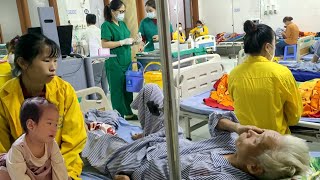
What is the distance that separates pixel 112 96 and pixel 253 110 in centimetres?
250

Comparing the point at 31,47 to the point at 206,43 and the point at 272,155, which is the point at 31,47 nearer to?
the point at 272,155

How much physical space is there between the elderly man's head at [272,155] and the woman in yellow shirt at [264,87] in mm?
546

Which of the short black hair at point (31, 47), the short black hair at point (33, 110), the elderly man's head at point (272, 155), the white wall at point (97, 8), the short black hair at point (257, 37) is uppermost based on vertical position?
the white wall at point (97, 8)

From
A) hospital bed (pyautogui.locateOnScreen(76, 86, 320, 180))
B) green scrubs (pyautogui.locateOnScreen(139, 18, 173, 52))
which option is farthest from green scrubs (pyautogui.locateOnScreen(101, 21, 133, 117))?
hospital bed (pyautogui.locateOnScreen(76, 86, 320, 180))

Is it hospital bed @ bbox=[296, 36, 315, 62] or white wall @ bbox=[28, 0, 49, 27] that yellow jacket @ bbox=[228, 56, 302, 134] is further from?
white wall @ bbox=[28, 0, 49, 27]

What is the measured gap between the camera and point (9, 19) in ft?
26.0

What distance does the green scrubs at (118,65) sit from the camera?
4.16 metres

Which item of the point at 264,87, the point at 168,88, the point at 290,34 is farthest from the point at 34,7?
the point at 168,88

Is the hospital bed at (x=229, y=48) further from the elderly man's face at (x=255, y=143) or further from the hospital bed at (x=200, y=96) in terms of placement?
the elderly man's face at (x=255, y=143)

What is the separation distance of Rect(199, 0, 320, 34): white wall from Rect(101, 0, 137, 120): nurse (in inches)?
277

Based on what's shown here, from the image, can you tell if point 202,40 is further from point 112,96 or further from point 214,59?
point 112,96

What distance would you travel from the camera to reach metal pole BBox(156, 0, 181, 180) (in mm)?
840

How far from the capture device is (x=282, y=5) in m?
9.88

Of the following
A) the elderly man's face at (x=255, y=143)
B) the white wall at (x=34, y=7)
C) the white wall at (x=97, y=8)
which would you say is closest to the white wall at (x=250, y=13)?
the white wall at (x=97, y=8)
